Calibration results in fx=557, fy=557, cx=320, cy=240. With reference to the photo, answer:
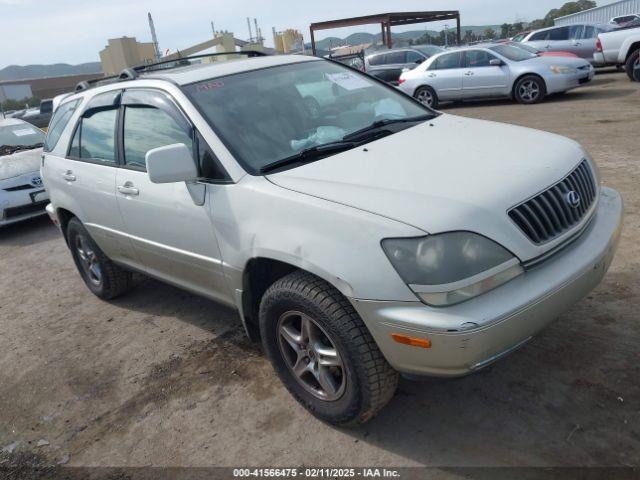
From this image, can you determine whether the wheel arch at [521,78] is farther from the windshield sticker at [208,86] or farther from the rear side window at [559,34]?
the windshield sticker at [208,86]

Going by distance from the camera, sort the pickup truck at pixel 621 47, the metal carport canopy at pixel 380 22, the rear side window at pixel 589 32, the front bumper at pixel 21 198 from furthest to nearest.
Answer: the metal carport canopy at pixel 380 22, the rear side window at pixel 589 32, the pickup truck at pixel 621 47, the front bumper at pixel 21 198

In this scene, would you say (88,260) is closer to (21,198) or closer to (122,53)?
(21,198)

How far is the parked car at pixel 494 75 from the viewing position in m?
12.1

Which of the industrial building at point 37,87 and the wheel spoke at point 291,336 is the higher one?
the industrial building at point 37,87

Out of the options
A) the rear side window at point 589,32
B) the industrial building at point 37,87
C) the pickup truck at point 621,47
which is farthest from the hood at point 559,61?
the industrial building at point 37,87

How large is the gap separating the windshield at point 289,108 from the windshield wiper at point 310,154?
0.12ft

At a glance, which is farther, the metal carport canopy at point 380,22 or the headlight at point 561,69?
the metal carport canopy at point 380,22

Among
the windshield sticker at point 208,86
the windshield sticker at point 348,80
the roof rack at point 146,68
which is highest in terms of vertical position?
the roof rack at point 146,68

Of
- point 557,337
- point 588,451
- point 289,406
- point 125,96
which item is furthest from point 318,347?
point 125,96

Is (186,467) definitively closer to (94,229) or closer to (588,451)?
(588,451)

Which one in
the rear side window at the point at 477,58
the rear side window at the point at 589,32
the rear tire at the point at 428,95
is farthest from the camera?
the rear side window at the point at 589,32

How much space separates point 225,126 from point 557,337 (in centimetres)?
228

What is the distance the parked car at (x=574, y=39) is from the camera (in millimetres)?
16109

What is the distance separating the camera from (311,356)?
2824 mm
